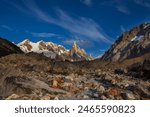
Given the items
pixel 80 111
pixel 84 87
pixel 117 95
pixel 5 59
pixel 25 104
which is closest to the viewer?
pixel 80 111

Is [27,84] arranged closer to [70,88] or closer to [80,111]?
[70,88]

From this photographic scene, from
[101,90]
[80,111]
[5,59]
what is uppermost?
[5,59]

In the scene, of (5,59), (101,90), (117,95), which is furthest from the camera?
(5,59)

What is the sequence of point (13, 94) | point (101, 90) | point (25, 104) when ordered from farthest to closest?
point (101, 90), point (13, 94), point (25, 104)

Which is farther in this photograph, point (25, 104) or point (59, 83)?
point (59, 83)

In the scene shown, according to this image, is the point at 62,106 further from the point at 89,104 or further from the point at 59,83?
the point at 59,83

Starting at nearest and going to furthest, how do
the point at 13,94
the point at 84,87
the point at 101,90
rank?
the point at 13,94 < the point at 101,90 < the point at 84,87

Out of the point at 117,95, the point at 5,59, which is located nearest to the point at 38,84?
the point at 117,95

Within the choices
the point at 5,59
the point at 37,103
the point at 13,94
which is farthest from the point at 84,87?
the point at 5,59

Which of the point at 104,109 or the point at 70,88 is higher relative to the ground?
the point at 70,88
